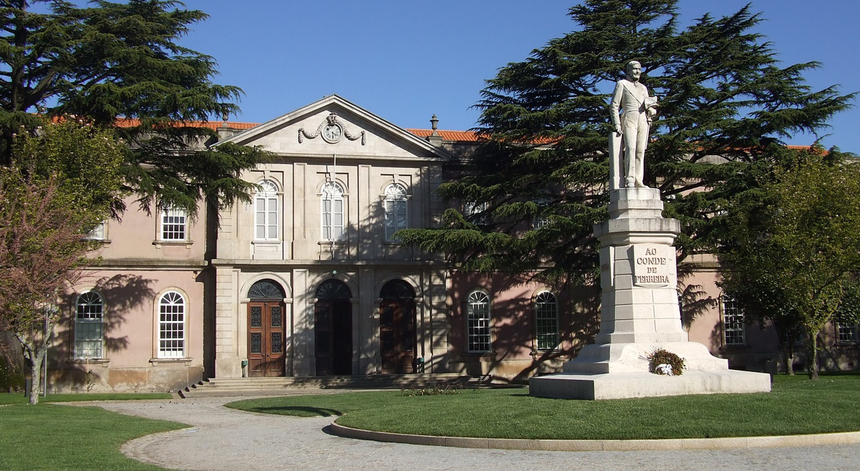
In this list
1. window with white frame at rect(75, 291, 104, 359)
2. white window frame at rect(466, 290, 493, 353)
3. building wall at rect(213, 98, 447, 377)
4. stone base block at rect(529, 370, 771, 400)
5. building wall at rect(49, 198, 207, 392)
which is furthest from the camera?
white window frame at rect(466, 290, 493, 353)

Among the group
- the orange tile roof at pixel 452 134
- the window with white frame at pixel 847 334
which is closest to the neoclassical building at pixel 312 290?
the orange tile roof at pixel 452 134

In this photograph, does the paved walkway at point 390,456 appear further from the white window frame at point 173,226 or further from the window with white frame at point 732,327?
the window with white frame at point 732,327

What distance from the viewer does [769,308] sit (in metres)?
30.7

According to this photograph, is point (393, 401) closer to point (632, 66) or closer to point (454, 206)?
point (632, 66)

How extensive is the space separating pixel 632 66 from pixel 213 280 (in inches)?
756

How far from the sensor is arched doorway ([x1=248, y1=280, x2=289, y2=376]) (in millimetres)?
31672

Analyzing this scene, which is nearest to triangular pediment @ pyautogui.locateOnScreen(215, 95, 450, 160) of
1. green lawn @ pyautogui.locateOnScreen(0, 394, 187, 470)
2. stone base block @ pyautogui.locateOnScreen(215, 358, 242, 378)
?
stone base block @ pyautogui.locateOnScreen(215, 358, 242, 378)

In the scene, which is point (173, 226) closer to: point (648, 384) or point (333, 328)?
point (333, 328)

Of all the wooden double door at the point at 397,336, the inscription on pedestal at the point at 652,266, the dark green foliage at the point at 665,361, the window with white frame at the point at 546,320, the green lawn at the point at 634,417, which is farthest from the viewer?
the window with white frame at the point at 546,320

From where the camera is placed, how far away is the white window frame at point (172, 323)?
31.6 metres

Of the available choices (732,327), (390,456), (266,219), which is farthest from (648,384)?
(732,327)

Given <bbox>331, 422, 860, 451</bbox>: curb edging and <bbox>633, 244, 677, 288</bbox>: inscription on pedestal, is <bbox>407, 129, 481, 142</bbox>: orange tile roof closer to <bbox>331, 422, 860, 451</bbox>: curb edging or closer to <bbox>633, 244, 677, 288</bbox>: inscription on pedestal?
<bbox>633, 244, 677, 288</bbox>: inscription on pedestal

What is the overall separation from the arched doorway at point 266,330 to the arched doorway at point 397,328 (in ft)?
11.9

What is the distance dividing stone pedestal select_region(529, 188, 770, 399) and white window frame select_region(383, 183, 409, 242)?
16.4 meters
